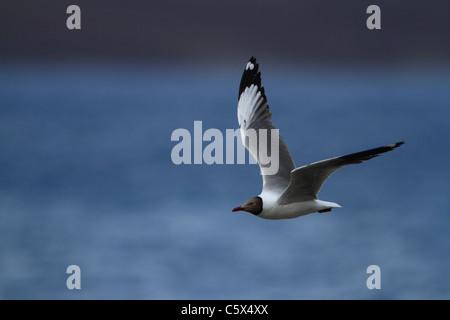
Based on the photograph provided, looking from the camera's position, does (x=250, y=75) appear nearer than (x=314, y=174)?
No

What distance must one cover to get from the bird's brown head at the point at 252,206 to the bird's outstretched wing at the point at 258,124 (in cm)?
17

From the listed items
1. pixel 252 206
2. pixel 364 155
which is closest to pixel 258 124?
pixel 252 206

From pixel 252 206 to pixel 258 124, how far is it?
592 millimetres

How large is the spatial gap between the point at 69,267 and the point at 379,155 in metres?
1.73

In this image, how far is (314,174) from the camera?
2980 millimetres

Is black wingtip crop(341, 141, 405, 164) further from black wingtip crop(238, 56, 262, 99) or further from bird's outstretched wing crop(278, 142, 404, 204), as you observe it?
black wingtip crop(238, 56, 262, 99)

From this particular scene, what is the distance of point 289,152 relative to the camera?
134 inches

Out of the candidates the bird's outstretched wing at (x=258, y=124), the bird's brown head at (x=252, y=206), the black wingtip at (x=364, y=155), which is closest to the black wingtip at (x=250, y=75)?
the bird's outstretched wing at (x=258, y=124)

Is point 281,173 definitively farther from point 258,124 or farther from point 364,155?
point 364,155

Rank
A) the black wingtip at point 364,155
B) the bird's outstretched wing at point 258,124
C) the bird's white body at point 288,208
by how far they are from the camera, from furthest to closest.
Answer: the bird's outstretched wing at point 258,124, the bird's white body at point 288,208, the black wingtip at point 364,155

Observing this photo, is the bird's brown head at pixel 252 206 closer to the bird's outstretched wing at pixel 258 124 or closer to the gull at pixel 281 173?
the gull at pixel 281 173

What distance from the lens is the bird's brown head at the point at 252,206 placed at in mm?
3113

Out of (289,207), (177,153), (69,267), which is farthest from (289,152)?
(69,267)

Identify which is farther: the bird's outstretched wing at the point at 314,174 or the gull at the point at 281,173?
the gull at the point at 281,173
